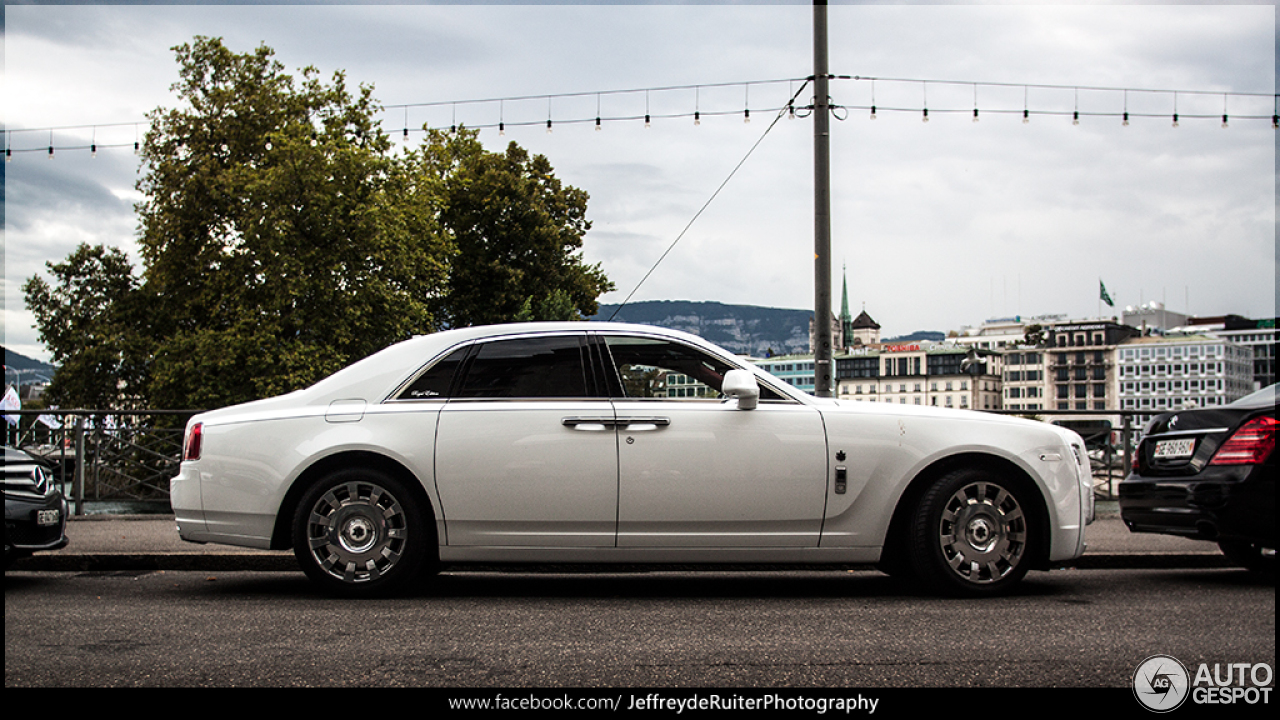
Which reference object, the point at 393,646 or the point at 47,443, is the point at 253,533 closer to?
the point at 393,646

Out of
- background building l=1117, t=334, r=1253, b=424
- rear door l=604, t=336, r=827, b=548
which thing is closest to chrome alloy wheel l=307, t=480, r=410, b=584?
rear door l=604, t=336, r=827, b=548

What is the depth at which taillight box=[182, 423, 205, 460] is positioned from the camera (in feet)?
21.2

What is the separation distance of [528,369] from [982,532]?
9.06 feet

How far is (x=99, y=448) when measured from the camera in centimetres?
1236

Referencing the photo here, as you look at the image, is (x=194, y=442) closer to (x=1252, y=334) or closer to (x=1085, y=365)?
(x=1085, y=365)

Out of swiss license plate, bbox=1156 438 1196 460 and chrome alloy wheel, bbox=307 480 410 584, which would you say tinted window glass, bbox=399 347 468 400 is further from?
swiss license plate, bbox=1156 438 1196 460

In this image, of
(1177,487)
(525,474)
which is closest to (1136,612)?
(1177,487)

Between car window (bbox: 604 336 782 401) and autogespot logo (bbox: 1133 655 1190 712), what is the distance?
8.42 ft

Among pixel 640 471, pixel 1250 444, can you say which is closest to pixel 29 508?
pixel 640 471

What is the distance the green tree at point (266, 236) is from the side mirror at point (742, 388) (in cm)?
2999

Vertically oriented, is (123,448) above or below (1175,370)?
below

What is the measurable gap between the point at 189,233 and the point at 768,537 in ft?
118

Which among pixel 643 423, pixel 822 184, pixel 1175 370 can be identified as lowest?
pixel 643 423

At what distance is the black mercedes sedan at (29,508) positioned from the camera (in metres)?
6.70
